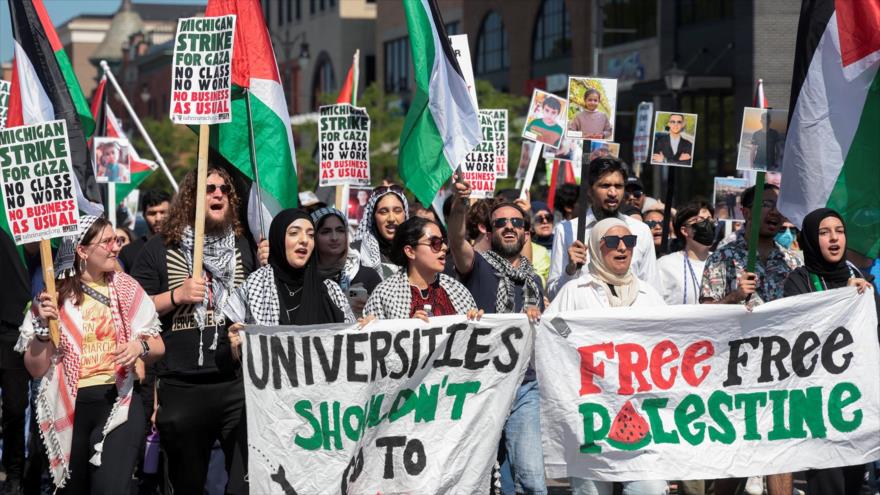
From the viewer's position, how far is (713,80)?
34.5 m

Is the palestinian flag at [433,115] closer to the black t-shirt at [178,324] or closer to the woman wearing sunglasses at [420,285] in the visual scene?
the woman wearing sunglasses at [420,285]

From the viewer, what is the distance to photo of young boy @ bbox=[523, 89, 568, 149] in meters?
12.5

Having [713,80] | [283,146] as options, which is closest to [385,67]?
[713,80]

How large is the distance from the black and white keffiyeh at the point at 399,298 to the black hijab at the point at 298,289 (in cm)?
19

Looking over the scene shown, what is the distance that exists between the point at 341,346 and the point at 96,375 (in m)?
1.22

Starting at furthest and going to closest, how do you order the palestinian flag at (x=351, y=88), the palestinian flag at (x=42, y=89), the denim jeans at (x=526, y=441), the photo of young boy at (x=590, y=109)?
1. the palestinian flag at (x=351, y=88)
2. the photo of young boy at (x=590, y=109)
3. the palestinian flag at (x=42, y=89)
4. the denim jeans at (x=526, y=441)

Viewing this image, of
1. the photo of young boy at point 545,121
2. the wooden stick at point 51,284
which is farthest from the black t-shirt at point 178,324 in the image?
the photo of young boy at point 545,121

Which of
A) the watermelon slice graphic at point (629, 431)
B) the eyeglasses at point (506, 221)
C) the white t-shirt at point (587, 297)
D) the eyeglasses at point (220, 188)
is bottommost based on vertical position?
the watermelon slice graphic at point (629, 431)

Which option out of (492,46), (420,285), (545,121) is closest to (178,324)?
(420,285)

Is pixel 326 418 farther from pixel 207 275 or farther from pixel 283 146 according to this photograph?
pixel 283 146

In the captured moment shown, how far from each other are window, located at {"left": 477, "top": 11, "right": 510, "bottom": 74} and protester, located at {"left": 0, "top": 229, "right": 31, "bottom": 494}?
41.7 metres

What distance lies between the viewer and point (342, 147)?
439 inches

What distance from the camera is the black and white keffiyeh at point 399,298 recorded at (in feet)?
24.5

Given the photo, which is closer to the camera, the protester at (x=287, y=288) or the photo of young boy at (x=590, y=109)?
the protester at (x=287, y=288)
